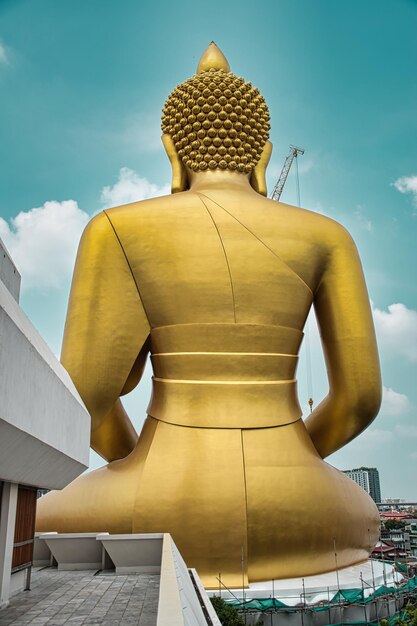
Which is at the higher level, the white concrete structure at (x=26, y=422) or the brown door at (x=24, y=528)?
the white concrete structure at (x=26, y=422)

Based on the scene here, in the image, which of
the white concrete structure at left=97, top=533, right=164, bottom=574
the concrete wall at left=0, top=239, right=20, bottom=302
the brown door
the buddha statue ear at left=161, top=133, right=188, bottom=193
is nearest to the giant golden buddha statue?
the buddha statue ear at left=161, top=133, right=188, bottom=193

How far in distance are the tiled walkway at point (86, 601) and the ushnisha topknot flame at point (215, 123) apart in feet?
24.5

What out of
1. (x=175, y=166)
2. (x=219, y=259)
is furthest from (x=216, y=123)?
(x=219, y=259)

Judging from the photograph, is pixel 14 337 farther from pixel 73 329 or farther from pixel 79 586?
pixel 73 329

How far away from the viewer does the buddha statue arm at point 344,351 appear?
10219 millimetres

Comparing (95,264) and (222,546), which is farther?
(95,264)

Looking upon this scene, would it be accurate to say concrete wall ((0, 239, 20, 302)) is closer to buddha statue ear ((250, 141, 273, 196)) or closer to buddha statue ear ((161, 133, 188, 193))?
buddha statue ear ((161, 133, 188, 193))

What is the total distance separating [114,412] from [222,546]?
139 inches

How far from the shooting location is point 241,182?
11.5 metres

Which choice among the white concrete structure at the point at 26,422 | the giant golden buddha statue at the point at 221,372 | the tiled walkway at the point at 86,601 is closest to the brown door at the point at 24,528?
the white concrete structure at the point at 26,422

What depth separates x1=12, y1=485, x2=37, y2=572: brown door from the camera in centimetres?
564

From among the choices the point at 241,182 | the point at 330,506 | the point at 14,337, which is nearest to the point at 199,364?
the point at 330,506

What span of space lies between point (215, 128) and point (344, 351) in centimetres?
477

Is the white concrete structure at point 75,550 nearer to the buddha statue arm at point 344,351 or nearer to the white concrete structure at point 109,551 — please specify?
the white concrete structure at point 109,551
